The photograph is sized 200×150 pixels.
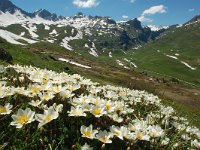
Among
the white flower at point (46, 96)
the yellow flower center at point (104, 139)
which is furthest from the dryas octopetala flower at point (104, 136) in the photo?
the white flower at point (46, 96)

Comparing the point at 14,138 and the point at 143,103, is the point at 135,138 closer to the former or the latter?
the point at 14,138

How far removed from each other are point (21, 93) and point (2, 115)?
604 mm

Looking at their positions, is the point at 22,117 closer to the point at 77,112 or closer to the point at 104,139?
the point at 77,112

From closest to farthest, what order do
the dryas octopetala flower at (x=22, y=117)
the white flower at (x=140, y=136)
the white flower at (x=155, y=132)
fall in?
the dryas octopetala flower at (x=22, y=117), the white flower at (x=140, y=136), the white flower at (x=155, y=132)

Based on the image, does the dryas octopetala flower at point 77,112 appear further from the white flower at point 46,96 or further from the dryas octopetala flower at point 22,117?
the dryas octopetala flower at point 22,117

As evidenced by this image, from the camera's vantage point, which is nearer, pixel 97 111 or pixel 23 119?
pixel 23 119

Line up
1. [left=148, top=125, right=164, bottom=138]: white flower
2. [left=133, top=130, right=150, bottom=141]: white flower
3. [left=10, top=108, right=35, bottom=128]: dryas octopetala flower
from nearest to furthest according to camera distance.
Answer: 1. [left=10, top=108, right=35, bottom=128]: dryas octopetala flower
2. [left=133, top=130, right=150, bottom=141]: white flower
3. [left=148, top=125, right=164, bottom=138]: white flower

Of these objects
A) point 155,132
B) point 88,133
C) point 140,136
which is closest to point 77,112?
point 88,133

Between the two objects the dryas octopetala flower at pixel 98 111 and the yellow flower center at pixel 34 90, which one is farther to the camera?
the yellow flower center at pixel 34 90

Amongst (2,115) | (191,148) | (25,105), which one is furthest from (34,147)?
(191,148)

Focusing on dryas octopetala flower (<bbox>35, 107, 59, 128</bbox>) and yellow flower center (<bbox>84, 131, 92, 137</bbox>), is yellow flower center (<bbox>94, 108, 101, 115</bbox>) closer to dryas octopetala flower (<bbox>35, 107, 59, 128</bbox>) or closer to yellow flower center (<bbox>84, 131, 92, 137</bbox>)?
yellow flower center (<bbox>84, 131, 92, 137</bbox>)

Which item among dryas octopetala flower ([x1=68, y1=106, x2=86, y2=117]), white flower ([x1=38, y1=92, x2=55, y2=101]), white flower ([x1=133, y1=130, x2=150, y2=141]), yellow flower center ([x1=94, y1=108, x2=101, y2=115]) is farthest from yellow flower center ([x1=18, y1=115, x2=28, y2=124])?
white flower ([x1=133, y1=130, x2=150, y2=141])

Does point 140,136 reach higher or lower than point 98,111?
lower

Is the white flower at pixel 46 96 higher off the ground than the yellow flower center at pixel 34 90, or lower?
lower
